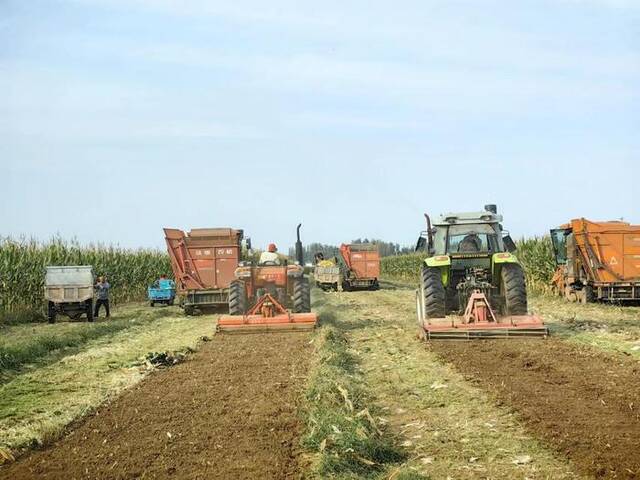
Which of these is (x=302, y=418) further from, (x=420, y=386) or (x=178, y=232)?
(x=178, y=232)

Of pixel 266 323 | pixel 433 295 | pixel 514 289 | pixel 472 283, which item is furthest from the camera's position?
pixel 266 323

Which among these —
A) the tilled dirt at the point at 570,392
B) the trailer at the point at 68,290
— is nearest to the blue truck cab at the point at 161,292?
the trailer at the point at 68,290

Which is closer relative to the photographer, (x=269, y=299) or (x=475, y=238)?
(x=475, y=238)

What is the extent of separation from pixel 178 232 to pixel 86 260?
9945mm

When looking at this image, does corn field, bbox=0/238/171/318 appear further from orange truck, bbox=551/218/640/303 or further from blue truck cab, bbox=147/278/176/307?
orange truck, bbox=551/218/640/303

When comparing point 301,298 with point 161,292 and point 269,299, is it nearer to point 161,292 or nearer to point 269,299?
point 269,299

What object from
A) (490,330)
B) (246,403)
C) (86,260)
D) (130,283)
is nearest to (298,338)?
(490,330)

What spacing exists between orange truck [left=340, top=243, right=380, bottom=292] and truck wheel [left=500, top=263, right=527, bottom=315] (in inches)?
1125

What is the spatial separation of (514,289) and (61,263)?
20795mm

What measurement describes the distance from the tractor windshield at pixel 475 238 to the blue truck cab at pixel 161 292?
20.1 meters

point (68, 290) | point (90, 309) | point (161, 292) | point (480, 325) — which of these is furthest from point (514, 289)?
point (161, 292)

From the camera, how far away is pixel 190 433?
7504 mm

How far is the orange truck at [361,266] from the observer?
43.7 m

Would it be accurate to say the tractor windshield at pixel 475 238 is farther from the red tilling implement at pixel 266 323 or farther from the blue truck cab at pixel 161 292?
the blue truck cab at pixel 161 292
